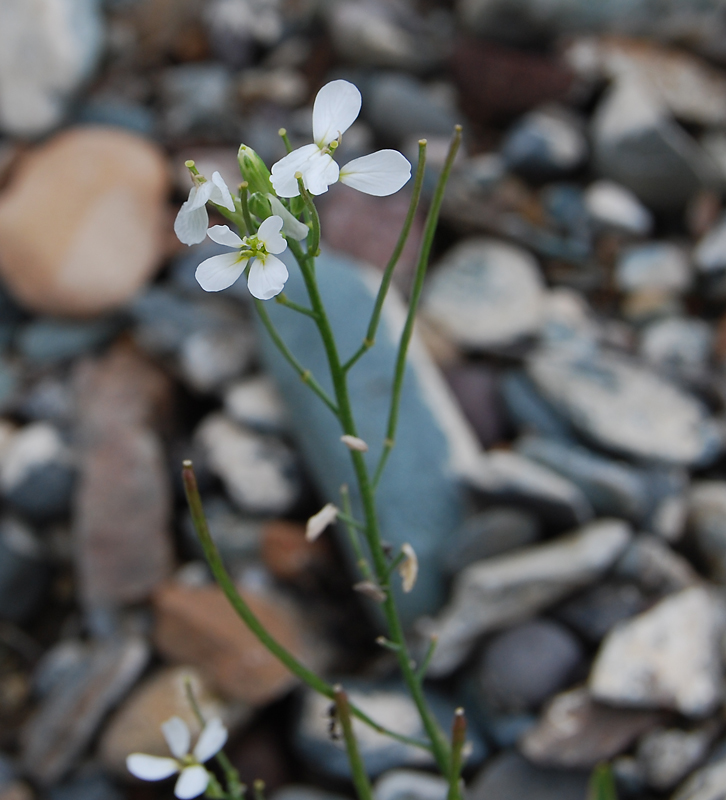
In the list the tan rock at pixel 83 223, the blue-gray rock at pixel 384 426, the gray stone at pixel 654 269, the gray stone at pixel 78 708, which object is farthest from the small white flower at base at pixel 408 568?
the gray stone at pixel 654 269

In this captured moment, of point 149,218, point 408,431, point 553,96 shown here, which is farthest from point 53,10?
point 408,431

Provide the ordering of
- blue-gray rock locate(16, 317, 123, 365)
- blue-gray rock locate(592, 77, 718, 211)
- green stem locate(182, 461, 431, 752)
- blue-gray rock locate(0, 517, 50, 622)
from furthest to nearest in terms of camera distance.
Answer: blue-gray rock locate(592, 77, 718, 211) < blue-gray rock locate(16, 317, 123, 365) < blue-gray rock locate(0, 517, 50, 622) < green stem locate(182, 461, 431, 752)

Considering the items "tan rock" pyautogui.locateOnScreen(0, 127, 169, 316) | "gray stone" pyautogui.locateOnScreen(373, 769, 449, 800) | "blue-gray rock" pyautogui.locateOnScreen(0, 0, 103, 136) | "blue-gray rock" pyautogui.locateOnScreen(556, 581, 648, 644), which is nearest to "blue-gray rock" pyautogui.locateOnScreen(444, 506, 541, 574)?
"blue-gray rock" pyautogui.locateOnScreen(556, 581, 648, 644)

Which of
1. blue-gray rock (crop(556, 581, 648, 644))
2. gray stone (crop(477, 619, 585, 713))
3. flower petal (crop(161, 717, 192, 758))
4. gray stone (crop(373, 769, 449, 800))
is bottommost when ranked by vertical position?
gray stone (crop(373, 769, 449, 800))

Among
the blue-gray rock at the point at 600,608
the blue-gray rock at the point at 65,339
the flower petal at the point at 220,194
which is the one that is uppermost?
the flower petal at the point at 220,194

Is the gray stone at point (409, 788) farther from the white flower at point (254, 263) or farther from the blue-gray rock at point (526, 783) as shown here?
the white flower at point (254, 263)

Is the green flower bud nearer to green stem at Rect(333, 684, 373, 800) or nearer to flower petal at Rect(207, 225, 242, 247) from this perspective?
flower petal at Rect(207, 225, 242, 247)
